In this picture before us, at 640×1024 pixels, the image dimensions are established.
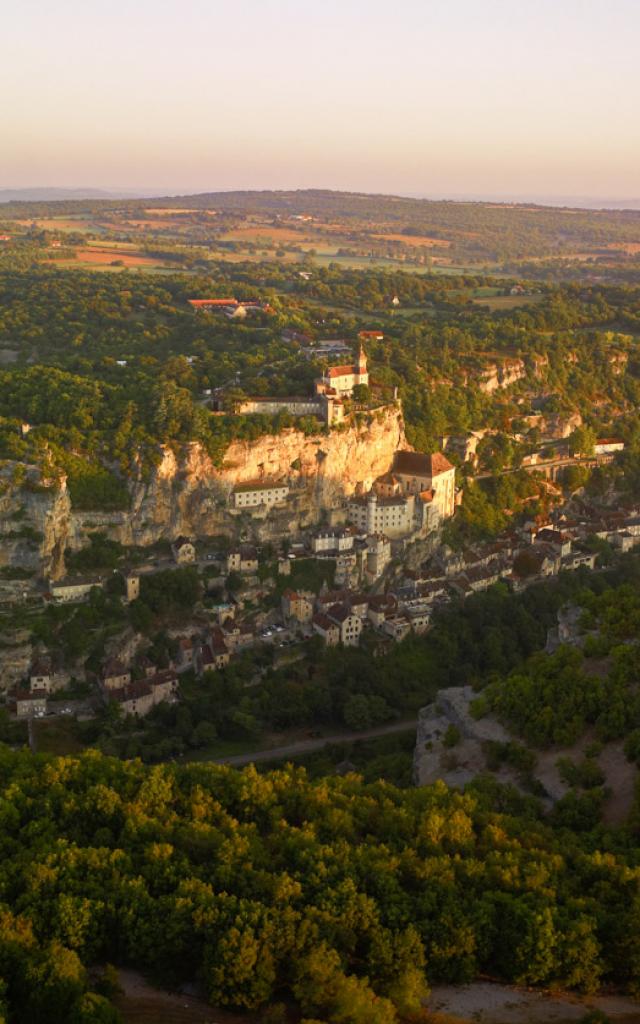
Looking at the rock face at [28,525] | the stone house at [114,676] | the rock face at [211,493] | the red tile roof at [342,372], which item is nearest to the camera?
the stone house at [114,676]

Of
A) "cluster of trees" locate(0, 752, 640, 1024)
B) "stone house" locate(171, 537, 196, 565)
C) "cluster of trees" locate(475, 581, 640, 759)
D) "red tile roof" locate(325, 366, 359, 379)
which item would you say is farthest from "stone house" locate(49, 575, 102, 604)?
"red tile roof" locate(325, 366, 359, 379)

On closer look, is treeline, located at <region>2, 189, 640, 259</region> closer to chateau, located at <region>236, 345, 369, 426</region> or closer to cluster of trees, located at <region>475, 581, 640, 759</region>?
chateau, located at <region>236, 345, 369, 426</region>

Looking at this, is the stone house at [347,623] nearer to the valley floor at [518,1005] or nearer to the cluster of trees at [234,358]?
the cluster of trees at [234,358]

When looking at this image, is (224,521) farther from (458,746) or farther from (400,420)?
(458,746)

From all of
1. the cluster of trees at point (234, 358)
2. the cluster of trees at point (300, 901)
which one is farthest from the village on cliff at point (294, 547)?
the cluster of trees at point (300, 901)

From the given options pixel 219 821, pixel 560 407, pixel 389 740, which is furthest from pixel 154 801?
pixel 560 407

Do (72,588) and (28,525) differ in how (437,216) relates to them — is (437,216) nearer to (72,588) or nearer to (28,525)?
(28,525)

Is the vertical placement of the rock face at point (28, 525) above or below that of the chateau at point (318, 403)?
below
